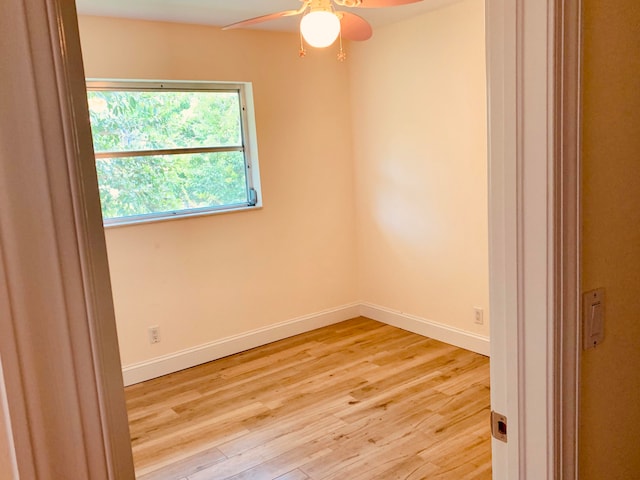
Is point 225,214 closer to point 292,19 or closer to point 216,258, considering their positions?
point 216,258

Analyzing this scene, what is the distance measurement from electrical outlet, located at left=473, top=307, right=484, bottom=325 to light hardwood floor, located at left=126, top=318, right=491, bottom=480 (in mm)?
260

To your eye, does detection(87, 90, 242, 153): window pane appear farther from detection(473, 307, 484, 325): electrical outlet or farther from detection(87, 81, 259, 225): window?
detection(473, 307, 484, 325): electrical outlet

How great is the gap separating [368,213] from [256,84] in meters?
1.45

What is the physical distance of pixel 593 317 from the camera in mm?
1019

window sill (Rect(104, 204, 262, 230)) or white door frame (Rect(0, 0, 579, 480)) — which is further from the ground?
white door frame (Rect(0, 0, 579, 480))

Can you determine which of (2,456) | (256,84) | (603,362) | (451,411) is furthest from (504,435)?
(256,84)

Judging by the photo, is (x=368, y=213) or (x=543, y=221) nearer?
(x=543, y=221)

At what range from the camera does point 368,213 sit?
4.53 m

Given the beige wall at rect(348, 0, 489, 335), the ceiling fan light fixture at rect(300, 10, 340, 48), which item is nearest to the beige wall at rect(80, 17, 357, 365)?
the beige wall at rect(348, 0, 489, 335)

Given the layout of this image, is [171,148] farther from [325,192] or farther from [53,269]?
[53,269]

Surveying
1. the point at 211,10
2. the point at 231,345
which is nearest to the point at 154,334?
the point at 231,345

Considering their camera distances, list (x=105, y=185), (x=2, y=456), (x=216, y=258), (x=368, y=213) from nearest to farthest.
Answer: (x=2, y=456) < (x=105, y=185) < (x=216, y=258) < (x=368, y=213)

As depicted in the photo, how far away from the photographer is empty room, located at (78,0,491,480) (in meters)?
2.87

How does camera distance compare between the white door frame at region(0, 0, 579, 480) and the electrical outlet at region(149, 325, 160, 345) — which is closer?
the white door frame at region(0, 0, 579, 480)
